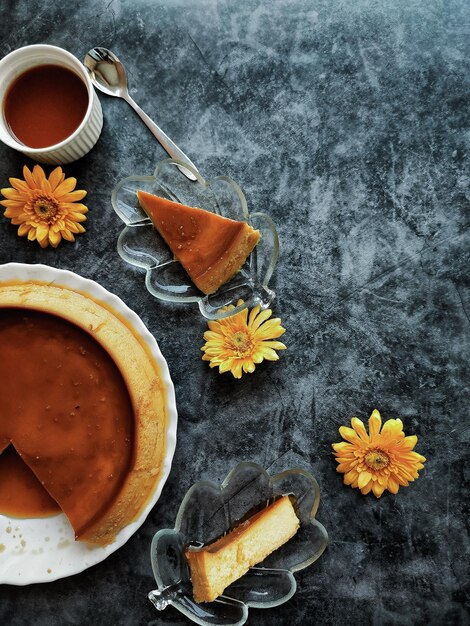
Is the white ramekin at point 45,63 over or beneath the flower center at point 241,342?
over

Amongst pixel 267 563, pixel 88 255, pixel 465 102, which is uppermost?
pixel 88 255

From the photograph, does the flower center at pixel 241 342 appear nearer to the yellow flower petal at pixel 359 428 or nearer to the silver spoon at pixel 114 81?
the yellow flower petal at pixel 359 428

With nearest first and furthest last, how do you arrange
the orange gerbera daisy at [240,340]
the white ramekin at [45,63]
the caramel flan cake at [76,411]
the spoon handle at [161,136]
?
the caramel flan cake at [76,411]
the white ramekin at [45,63]
the orange gerbera daisy at [240,340]
the spoon handle at [161,136]

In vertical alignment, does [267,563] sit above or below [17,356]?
below

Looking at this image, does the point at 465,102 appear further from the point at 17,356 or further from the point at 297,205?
the point at 17,356

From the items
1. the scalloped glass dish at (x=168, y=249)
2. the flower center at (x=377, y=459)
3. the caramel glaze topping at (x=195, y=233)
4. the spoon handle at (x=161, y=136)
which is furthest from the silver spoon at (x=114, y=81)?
the flower center at (x=377, y=459)

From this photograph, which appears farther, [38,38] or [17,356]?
[38,38]

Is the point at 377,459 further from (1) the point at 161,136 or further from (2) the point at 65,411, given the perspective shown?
(1) the point at 161,136

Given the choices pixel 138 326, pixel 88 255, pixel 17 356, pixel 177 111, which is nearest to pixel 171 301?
pixel 138 326
